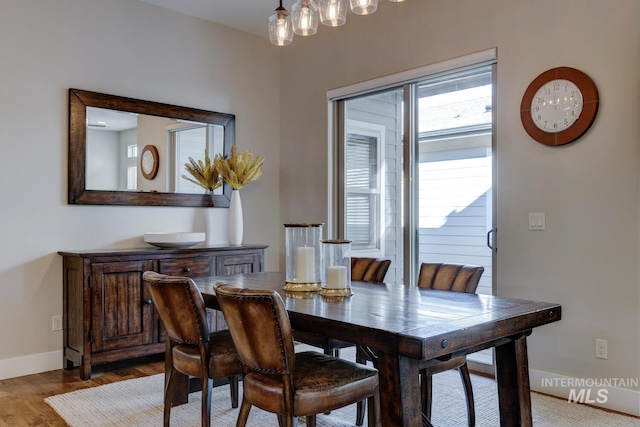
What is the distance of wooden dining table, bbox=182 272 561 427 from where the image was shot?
1723 mm

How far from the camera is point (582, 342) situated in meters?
3.15

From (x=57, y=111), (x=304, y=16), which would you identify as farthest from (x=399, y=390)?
(x=57, y=111)

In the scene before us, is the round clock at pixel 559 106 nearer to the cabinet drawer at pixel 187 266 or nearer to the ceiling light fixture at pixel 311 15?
the ceiling light fixture at pixel 311 15

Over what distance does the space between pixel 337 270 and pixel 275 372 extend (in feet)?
2.19

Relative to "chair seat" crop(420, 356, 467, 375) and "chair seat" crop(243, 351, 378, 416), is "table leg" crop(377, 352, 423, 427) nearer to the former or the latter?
"chair seat" crop(243, 351, 378, 416)

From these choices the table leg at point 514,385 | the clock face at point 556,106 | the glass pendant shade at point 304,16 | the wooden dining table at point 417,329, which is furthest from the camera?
the clock face at point 556,106

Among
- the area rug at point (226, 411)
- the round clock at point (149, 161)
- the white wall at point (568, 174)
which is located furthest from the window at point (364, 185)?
the round clock at point (149, 161)

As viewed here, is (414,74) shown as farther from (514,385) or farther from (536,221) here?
(514,385)

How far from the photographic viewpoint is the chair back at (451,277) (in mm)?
2713

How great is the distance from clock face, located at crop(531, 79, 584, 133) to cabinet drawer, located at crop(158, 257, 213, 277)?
2.65 meters

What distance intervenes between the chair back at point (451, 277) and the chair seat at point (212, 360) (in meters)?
1.12

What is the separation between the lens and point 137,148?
166 inches

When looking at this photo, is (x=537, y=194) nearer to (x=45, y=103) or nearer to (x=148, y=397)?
(x=148, y=397)

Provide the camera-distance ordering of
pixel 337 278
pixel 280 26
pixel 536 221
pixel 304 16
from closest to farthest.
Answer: pixel 337 278, pixel 304 16, pixel 280 26, pixel 536 221
